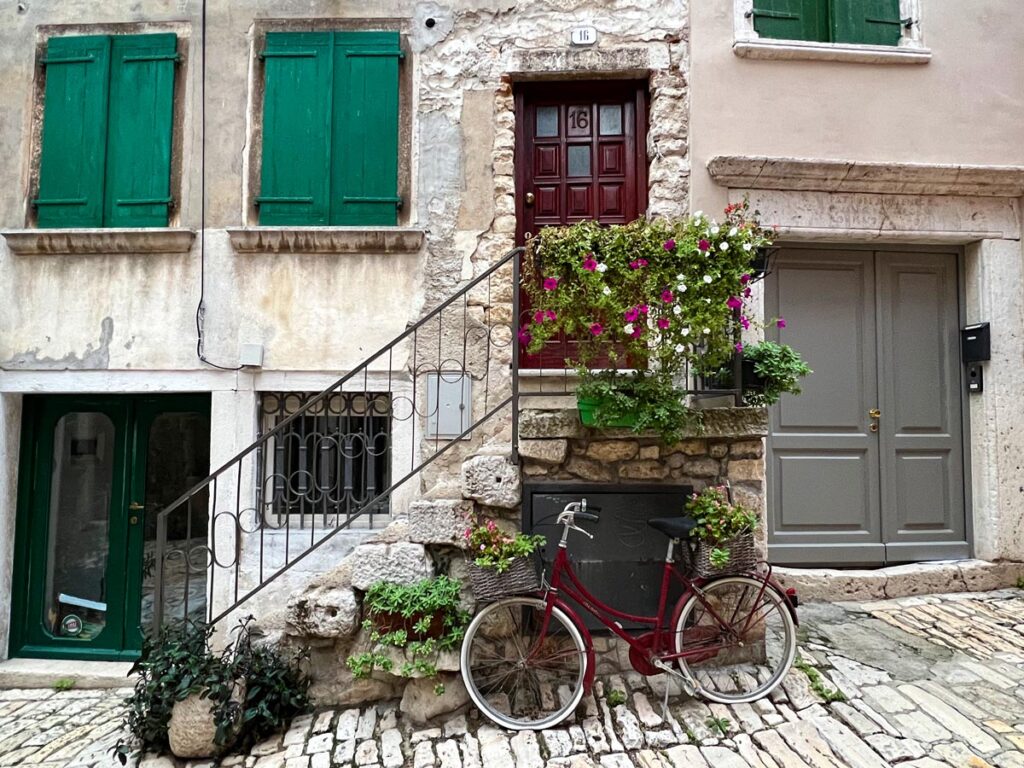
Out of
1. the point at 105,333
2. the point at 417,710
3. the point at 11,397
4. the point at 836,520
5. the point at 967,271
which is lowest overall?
the point at 417,710

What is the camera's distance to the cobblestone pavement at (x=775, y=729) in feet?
9.38

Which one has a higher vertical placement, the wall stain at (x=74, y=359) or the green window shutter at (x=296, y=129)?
the green window shutter at (x=296, y=129)

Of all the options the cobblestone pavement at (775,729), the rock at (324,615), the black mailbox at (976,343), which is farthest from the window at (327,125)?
the black mailbox at (976,343)

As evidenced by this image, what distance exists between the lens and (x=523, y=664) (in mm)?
3193

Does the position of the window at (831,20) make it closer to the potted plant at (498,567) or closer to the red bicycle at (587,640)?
the red bicycle at (587,640)

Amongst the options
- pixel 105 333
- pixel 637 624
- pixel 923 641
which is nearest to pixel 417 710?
pixel 637 624

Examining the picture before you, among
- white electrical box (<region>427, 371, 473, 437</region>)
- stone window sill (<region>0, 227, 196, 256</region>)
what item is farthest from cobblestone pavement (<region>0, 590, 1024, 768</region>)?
stone window sill (<region>0, 227, 196, 256</region>)

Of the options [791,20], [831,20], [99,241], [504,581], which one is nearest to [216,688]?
[504,581]

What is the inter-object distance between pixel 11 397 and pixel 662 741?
5.17 m

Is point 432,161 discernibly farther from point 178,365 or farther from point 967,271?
point 967,271

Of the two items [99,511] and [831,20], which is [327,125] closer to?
[99,511]

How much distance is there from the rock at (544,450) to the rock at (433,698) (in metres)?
1.23

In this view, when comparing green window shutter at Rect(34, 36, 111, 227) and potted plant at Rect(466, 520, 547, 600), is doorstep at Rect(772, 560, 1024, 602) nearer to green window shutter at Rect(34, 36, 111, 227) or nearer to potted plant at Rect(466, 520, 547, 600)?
potted plant at Rect(466, 520, 547, 600)

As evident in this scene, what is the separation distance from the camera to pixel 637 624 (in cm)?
338
